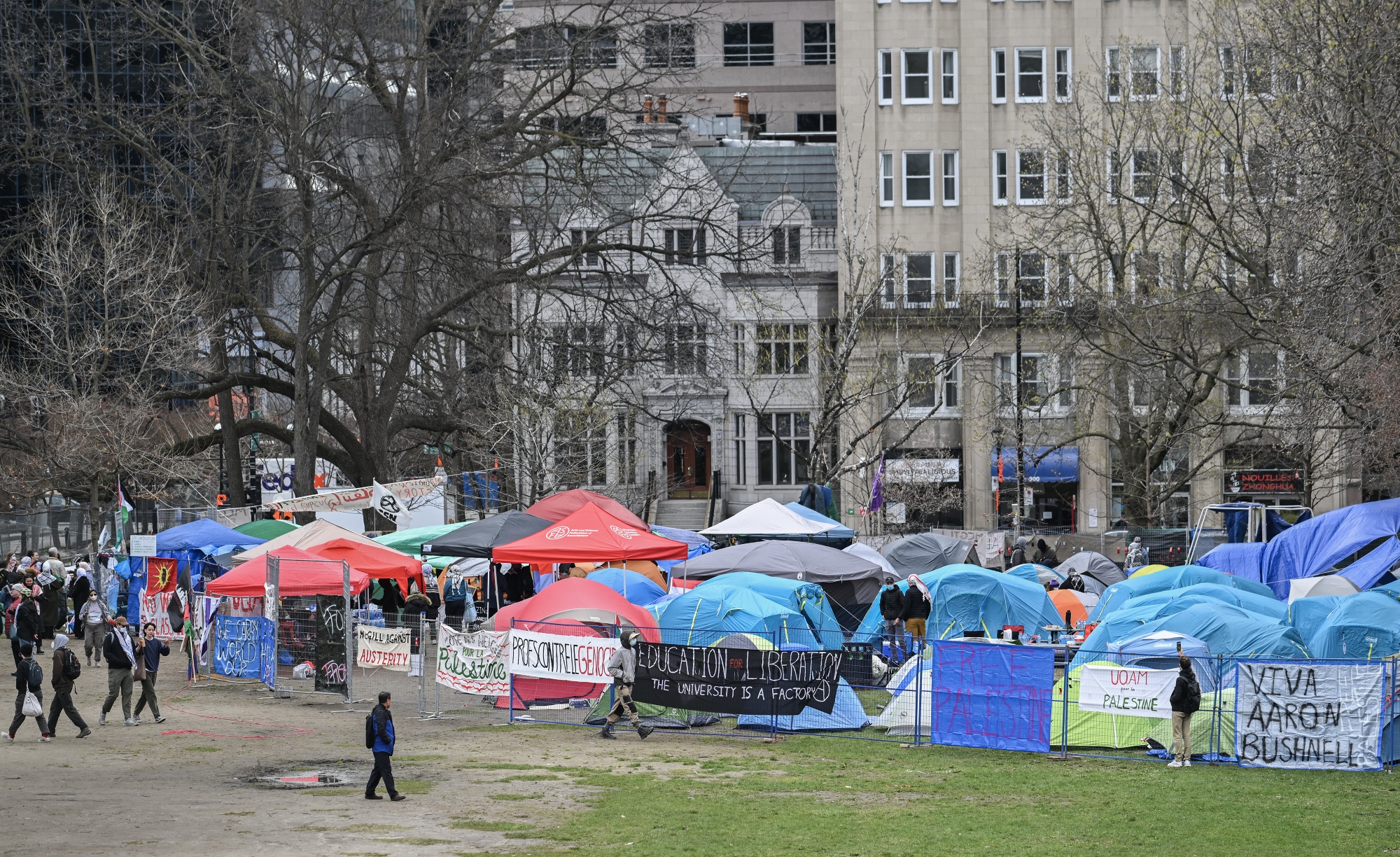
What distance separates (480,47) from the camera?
29.9 metres

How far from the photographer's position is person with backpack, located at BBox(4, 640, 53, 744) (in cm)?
1903

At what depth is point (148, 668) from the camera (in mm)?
20672

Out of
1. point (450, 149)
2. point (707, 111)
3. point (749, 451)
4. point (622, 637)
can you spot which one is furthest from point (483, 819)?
point (707, 111)

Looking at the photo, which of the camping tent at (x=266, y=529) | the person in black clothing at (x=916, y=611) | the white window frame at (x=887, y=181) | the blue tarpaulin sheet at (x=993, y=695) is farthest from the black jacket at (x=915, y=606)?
the white window frame at (x=887, y=181)

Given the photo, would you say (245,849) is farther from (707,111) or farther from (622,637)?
(707,111)

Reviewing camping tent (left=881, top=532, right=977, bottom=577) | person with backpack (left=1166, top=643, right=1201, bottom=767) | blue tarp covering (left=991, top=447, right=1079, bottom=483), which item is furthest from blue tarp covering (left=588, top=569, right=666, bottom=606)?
blue tarp covering (left=991, top=447, right=1079, bottom=483)

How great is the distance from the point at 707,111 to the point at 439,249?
40539 mm

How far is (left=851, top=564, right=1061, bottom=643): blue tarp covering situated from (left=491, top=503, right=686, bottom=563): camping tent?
4260 millimetres

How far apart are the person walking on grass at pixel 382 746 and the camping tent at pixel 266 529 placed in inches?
707

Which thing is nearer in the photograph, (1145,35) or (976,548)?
(976,548)

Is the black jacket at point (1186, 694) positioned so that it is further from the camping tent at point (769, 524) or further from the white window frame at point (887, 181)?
the white window frame at point (887, 181)

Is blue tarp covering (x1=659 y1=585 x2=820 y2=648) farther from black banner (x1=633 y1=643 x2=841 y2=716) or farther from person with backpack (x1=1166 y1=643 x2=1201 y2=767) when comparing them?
person with backpack (x1=1166 y1=643 x2=1201 y2=767)

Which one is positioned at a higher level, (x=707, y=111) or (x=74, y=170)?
(x=707, y=111)

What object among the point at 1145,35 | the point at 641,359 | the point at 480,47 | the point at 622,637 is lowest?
the point at 622,637
